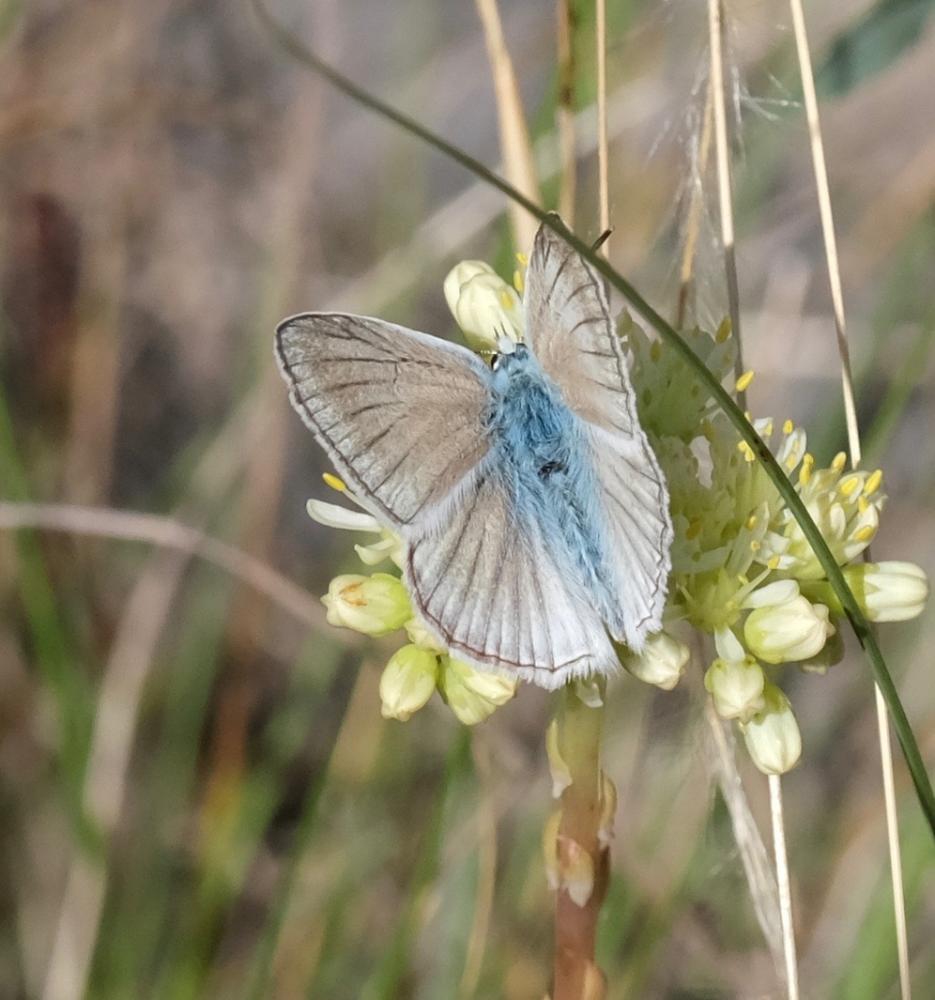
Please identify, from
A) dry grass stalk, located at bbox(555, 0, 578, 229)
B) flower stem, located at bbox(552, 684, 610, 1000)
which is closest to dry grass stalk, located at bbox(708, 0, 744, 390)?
dry grass stalk, located at bbox(555, 0, 578, 229)

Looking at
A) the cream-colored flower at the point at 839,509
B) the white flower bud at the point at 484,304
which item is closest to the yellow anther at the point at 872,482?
the cream-colored flower at the point at 839,509

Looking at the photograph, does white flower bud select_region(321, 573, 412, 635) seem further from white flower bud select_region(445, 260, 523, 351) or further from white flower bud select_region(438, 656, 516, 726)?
white flower bud select_region(445, 260, 523, 351)

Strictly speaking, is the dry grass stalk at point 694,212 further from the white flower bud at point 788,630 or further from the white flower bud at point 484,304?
the white flower bud at point 788,630

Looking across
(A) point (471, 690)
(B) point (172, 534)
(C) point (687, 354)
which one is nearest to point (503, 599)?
(A) point (471, 690)

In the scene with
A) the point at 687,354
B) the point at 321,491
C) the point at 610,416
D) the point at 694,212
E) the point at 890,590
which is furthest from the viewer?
the point at 321,491

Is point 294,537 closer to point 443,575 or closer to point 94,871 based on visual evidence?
point 94,871

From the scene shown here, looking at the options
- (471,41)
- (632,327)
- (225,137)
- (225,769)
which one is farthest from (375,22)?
(632,327)

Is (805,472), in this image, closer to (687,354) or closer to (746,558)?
(746,558)
